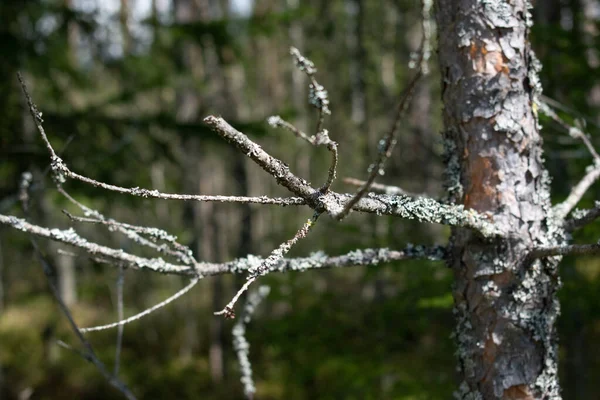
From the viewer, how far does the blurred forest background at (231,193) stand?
3.18 meters

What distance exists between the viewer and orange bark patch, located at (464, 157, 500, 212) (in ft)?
4.52

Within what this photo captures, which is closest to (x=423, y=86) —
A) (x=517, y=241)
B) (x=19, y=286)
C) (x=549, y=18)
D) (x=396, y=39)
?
(x=396, y=39)

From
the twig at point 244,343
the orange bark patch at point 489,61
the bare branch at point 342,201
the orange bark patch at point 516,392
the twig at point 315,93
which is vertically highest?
the orange bark patch at point 489,61

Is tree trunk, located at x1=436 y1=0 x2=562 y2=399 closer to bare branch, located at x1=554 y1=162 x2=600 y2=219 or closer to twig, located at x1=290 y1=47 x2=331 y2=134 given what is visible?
bare branch, located at x1=554 y1=162 x2=600 y2=219

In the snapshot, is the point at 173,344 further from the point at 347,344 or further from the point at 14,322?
the point at 347,344

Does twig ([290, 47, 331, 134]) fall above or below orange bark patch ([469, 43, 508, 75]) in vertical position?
below

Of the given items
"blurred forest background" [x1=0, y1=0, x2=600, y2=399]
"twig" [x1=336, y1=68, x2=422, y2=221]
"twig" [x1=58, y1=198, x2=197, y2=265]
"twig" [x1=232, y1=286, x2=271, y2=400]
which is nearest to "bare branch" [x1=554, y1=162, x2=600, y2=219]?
"blurred forest background" [x1=0, y1=0, x2=600, y2=399]

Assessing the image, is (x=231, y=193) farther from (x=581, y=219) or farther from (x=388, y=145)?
(x=388, y=145)

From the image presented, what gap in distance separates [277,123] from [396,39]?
29.8 ft

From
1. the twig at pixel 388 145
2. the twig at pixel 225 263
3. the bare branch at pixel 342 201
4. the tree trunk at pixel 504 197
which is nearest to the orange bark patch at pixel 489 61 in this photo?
the tree trunk at pixel 504 197

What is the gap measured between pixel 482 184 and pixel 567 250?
1.07 ft

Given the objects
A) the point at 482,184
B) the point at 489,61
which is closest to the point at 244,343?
the point at 482,184

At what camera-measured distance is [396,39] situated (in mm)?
9484

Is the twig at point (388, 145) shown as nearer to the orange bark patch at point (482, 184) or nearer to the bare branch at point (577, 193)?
the orange bark patch at point (482, 184)
